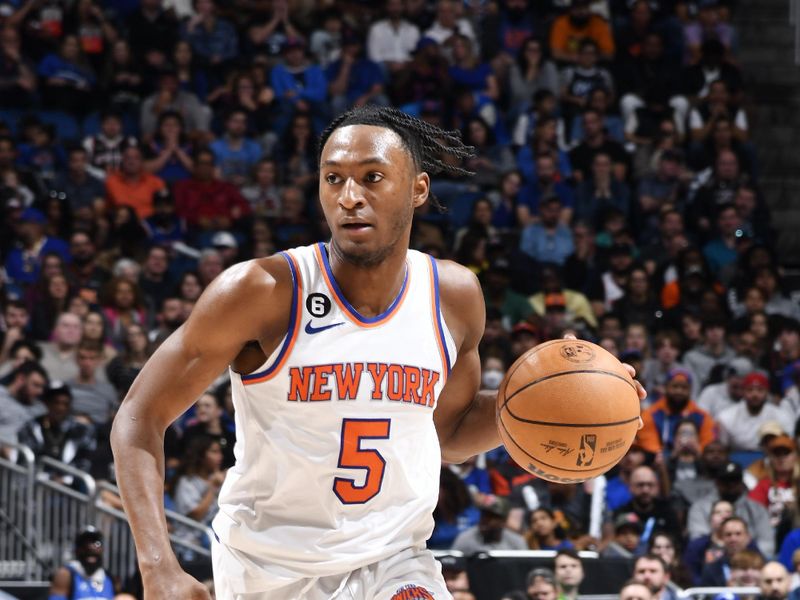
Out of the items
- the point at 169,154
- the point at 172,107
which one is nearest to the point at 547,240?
the point at 169,154

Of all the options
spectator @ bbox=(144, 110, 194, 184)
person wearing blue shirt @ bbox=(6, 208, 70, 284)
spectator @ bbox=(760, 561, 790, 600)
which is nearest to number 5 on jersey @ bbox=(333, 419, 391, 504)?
spectator @ bbox=(760, 561, 790, 600)

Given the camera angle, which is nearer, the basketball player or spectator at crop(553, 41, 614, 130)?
the basketball player

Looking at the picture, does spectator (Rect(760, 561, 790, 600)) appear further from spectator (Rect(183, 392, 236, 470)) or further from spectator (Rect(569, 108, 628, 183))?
spectator (Rect(569, 108, 628, 183))

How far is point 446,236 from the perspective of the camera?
1224 cm

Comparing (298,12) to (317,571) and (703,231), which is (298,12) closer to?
(703,231)

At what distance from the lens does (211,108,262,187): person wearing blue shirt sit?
12.6 meters

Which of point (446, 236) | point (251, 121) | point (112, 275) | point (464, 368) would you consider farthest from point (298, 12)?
point (464, 368)

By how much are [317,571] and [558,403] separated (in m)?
0.86

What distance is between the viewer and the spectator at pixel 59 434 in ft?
29.9

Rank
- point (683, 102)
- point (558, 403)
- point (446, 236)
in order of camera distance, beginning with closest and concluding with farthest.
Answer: point (558, 403) < point (446, 236) < point (683, 102)

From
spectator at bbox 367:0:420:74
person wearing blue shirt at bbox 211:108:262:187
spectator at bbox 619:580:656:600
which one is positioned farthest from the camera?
spectator at bbox 367:0:420:74

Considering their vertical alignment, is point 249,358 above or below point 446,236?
below

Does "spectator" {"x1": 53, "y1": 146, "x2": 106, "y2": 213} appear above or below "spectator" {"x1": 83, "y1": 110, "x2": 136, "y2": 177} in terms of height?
below

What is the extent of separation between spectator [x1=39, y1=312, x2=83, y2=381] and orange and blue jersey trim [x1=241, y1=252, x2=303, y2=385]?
257 inches
